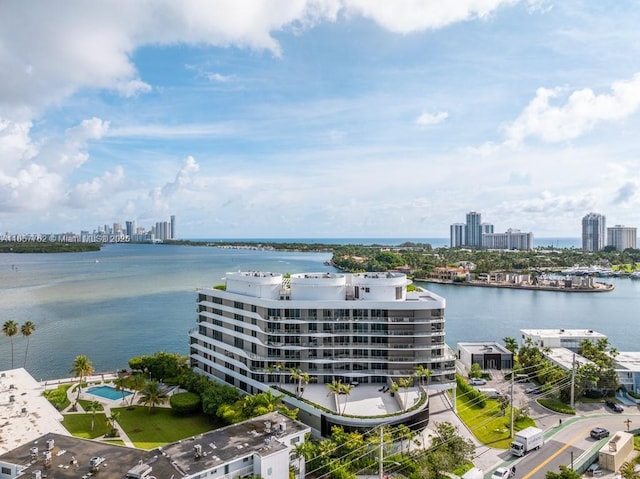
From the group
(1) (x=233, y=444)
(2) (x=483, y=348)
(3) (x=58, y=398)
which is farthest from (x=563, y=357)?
(3) (x=58, y=398)

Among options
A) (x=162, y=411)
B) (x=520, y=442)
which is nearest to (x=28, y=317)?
(x=162, y=411)

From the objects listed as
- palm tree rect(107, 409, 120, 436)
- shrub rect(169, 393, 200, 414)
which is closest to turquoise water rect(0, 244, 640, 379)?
palm tree rect(107, 409, 120, 436)

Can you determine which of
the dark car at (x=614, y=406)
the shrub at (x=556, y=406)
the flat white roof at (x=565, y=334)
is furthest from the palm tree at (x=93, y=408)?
the flat white roof at (x=565, y=334)

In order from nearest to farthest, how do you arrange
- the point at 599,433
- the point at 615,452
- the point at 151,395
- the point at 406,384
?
the point at 615,452, the point at 599,433, the point at 406,384, the point at 151,395

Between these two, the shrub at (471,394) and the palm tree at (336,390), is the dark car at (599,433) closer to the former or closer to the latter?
the shrub at (471,394)

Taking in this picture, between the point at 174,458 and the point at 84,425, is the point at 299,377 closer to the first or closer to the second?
the point at 174,458
